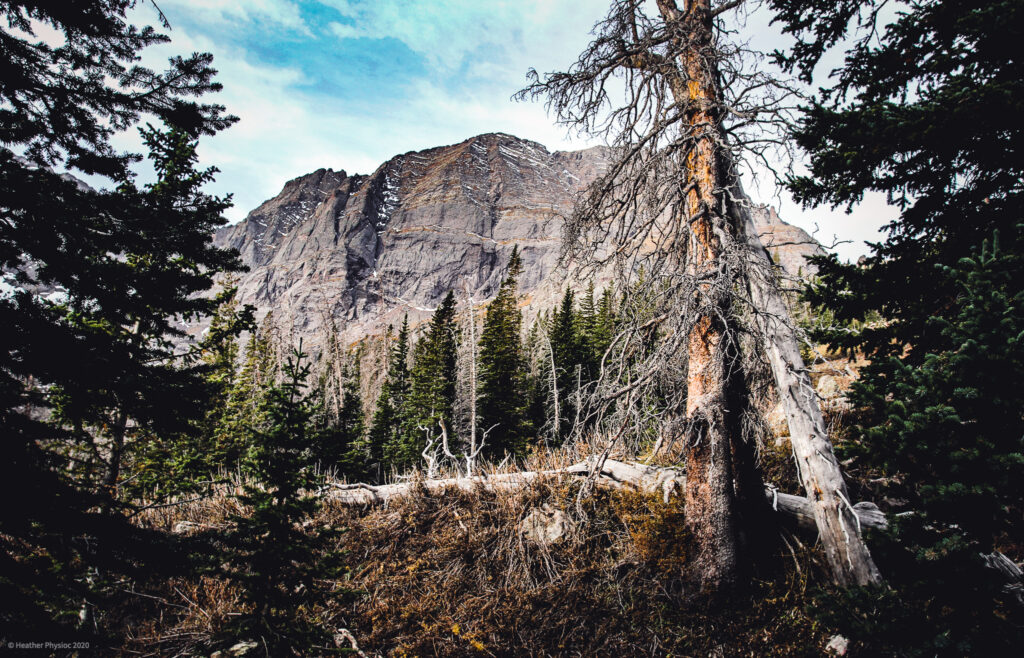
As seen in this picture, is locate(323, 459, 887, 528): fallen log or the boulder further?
the boulder

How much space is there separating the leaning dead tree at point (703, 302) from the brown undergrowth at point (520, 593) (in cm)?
49

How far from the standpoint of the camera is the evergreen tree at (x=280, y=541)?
318cm

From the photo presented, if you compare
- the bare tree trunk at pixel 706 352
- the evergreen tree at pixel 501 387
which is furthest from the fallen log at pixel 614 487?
the evergreen tree at pixel 501 387

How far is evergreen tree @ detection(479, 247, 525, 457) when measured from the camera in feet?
88.0

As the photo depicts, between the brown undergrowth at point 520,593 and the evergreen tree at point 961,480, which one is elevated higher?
the evergreen tree at point 961,480

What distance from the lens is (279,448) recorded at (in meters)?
3.72

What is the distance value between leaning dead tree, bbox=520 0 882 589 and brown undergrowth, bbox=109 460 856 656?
0.49 metres

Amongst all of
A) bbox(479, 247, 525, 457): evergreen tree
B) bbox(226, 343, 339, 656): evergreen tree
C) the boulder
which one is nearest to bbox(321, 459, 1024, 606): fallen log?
the boulder

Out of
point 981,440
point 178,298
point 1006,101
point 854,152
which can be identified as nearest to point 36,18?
point 178,298

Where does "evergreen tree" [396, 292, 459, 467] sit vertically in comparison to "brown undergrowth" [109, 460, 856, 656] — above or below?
above

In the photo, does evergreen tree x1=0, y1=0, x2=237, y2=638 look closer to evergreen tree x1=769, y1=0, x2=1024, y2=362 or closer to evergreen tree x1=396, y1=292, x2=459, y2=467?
evergreen tree x1=769, y1=0, x2=1024, y2=362

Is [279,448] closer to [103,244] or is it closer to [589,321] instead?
[103,244]

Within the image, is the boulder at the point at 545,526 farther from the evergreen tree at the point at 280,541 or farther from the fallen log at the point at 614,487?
the evergreen tree at the point at 280,541

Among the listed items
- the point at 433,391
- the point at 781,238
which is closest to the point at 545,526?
the point at 781,238
